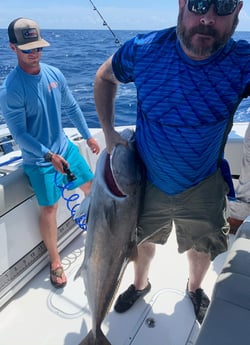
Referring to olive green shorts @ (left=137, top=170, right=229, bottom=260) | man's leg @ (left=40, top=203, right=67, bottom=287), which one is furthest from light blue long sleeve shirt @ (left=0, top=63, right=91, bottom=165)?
olive green shorts @ (left=137, top=170, right=229, bottom=260)

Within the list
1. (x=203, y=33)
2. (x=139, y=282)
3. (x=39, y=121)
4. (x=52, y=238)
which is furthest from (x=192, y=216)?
(x=39, y=121)

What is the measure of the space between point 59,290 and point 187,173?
1465 millimetres

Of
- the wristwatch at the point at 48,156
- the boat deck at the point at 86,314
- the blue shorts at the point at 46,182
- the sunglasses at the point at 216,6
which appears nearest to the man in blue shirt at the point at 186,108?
the sunglasses at the point at 216,6

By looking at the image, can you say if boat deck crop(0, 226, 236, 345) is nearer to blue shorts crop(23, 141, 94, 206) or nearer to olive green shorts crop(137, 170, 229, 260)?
olive green shorts crop(137, 170, 229, 260)

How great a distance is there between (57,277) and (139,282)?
669mm

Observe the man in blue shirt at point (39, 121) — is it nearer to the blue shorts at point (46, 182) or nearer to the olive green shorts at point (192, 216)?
the blue shorts at point (46, 182)

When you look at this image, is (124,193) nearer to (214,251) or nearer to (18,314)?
(214,251)

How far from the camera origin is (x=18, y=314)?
2547 mm

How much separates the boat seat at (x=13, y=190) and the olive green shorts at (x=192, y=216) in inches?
39.0

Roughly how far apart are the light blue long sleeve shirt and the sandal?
0.85 meters

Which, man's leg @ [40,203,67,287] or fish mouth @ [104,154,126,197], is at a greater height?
fish mouth @ [104,154,126,197]

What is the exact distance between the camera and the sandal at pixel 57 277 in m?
2.76

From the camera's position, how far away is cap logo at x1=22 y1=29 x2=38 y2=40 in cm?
275

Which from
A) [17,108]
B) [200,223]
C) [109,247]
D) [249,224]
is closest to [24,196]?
[17,108]
